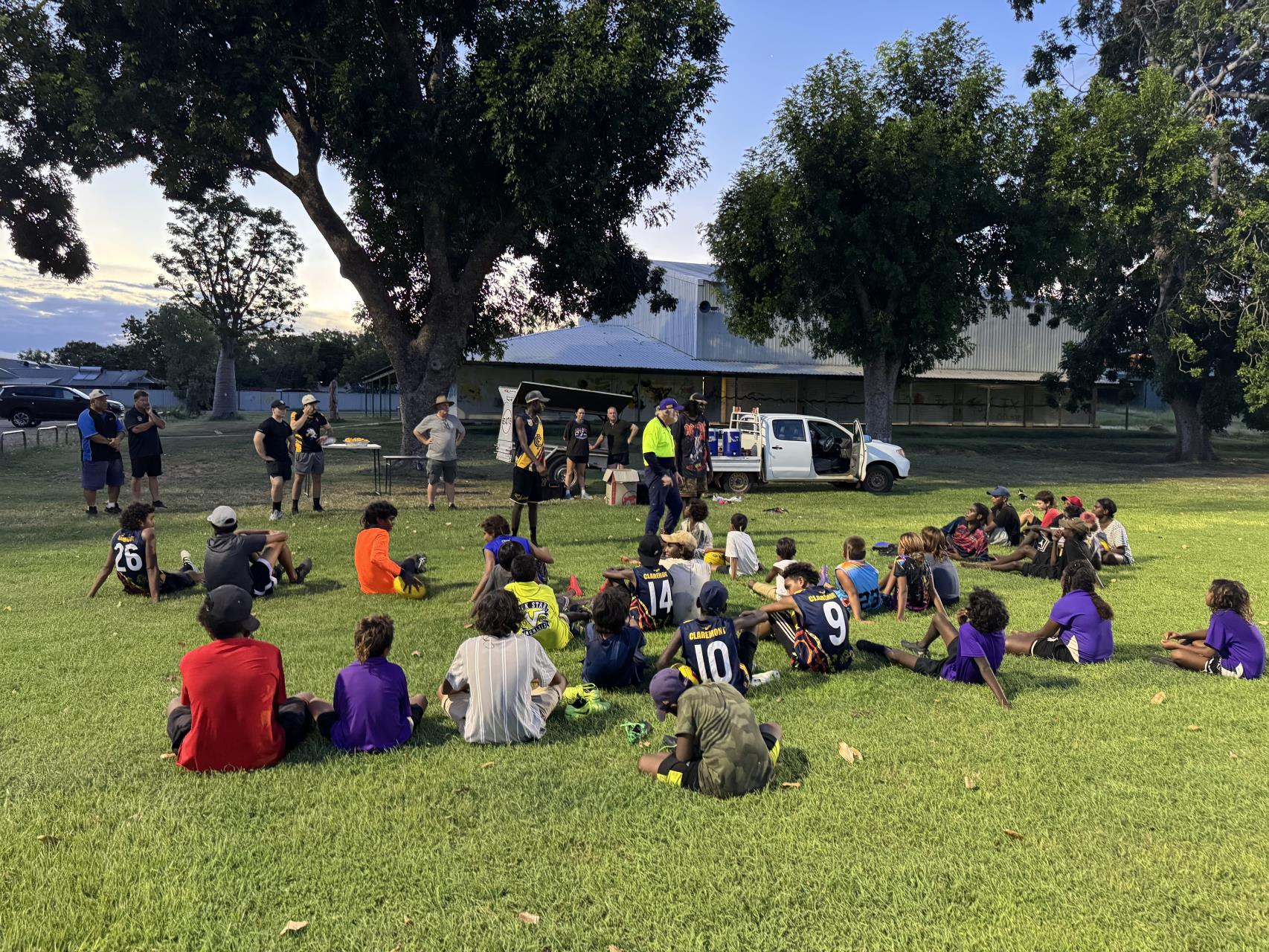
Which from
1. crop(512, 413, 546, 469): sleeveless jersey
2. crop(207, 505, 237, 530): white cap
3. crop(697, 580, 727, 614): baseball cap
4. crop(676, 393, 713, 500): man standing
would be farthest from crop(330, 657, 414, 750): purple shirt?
crop(676, 393, 713, 500): man standing

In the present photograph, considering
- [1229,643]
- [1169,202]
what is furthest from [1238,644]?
[1169,202]

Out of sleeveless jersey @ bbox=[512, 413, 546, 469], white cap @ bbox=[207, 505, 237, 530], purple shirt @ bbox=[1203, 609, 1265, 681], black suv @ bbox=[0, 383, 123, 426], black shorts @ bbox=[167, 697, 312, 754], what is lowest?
black shorts @ bbox=[167, 697, 312, 754]

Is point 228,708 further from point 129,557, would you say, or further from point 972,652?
point 972,652

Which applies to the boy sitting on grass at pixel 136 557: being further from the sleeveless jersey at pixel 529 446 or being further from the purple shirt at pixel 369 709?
the purple shirt at pixel 369 709

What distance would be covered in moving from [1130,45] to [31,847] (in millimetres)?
38215

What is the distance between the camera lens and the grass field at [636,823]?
3.08m

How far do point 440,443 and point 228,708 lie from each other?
917 centimetres

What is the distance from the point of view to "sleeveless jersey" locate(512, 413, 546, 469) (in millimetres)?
10602

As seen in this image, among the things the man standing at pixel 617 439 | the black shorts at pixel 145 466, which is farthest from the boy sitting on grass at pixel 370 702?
the man standing at pixel 617 439

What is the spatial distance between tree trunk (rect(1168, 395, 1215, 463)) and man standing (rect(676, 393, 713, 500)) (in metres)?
24.5

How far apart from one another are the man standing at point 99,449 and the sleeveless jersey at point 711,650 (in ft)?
35.7

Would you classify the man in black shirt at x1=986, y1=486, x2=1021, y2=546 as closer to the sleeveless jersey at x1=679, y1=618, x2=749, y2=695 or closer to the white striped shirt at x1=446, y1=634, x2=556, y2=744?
the sleeveless jersey at x1=679, y1=618, x2=749, y2=695

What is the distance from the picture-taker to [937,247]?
67.6ft

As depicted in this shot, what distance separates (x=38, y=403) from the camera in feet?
102
